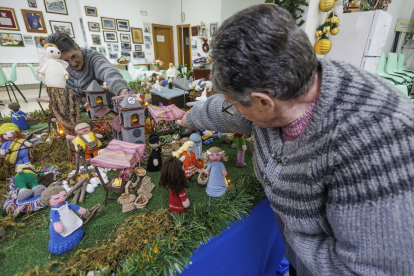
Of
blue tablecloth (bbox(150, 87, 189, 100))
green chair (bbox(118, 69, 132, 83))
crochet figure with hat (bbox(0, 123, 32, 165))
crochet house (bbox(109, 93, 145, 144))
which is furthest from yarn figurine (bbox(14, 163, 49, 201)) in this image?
green chair (bbox(118, 69, 132, 83))

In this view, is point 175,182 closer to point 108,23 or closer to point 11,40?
point 11,40

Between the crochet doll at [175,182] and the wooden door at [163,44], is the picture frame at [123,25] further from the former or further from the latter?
the crochet doll at [175,182]

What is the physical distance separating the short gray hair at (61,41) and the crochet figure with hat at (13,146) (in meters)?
0.74

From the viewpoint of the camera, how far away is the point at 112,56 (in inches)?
211

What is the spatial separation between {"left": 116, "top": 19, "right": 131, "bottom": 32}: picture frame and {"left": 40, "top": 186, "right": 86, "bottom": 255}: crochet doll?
17.4ft

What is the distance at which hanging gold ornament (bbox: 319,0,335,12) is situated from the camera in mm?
2414

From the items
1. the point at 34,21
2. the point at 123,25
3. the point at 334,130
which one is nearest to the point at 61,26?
the point at 34,21

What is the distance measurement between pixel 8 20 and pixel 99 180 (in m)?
3.63

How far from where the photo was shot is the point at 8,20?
125 inches

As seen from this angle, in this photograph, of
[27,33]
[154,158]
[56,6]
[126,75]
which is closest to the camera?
[154,158]

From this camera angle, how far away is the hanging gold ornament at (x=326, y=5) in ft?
7.92

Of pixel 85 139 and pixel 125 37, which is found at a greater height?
pixel 125 37

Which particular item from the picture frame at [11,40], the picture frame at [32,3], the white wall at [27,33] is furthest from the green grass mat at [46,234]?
the picture frame at [11,40]

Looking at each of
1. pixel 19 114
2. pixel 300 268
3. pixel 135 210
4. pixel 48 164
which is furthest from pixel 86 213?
pixel 19 114
